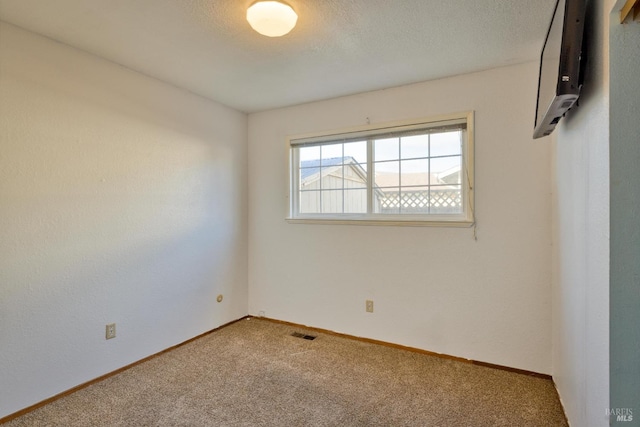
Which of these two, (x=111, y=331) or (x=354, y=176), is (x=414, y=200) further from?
(x=111, y=331)

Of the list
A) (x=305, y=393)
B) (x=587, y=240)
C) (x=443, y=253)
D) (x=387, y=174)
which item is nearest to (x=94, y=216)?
(x=305, y=393)

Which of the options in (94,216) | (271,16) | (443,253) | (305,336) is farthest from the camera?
(305,336)

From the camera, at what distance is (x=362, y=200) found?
3195 mm

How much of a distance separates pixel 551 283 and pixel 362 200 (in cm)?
166

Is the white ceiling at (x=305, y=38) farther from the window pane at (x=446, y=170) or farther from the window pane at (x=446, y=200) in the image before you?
the window pane at (x=446, y=200)

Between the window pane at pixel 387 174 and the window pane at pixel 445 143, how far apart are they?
355 mm

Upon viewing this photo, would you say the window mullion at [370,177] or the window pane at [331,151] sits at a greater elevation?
the window pane at [331,151]

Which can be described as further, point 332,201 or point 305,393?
point 332,201

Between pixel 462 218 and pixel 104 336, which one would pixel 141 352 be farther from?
pixel 462 218

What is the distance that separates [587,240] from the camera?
4.63 ft

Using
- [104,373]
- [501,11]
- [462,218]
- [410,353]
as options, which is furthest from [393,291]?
[104,373]

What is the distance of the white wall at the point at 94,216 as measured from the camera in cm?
197

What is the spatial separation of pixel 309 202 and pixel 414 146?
125 centimetres

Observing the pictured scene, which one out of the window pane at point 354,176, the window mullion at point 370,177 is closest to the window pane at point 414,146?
the window mullion at point 370,177
